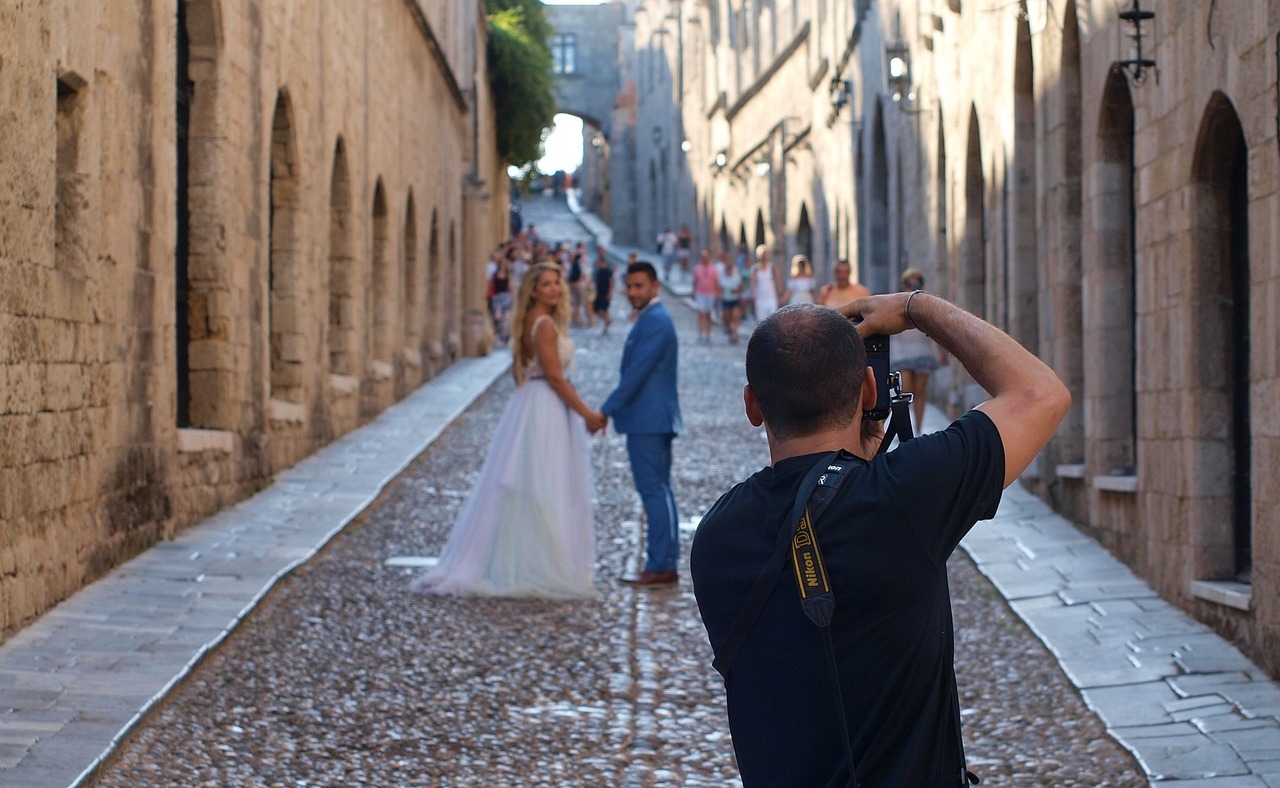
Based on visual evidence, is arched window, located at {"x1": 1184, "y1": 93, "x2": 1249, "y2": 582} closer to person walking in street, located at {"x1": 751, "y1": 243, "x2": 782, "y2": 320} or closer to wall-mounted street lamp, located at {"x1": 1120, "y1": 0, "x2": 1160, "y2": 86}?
wall-mounted street lamp, located at {"x1": 1120, "y1": 0, "x2": 1160, "y2": 86}

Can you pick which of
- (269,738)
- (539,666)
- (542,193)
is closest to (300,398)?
(539,666)

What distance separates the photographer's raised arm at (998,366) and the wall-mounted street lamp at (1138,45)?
600 centimetres

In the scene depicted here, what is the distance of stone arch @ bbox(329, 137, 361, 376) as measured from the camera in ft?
50.9

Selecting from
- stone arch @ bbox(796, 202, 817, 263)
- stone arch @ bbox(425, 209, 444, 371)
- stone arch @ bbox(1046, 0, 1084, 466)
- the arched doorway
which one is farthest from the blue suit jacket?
the arched doorway

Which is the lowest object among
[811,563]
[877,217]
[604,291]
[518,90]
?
[811,563]

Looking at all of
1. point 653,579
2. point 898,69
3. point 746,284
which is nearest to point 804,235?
point 746,284

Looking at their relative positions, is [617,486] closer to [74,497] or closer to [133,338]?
[133,338]

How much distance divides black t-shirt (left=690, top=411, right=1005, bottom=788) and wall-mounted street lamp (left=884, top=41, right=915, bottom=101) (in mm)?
14585

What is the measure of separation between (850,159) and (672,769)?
63.1 feet

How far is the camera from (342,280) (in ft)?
51.4

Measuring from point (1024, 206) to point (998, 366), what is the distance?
10.1 m

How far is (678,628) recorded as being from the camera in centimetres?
775

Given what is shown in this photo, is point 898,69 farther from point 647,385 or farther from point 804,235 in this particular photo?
point 804,235

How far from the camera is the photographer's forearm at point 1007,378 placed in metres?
2.48
